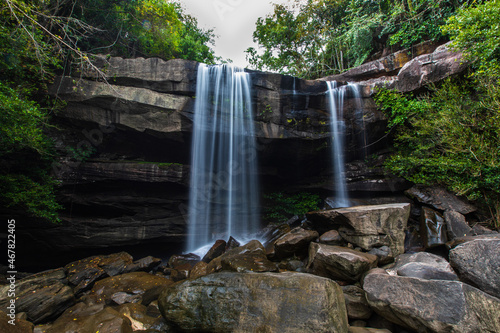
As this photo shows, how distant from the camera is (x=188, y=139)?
32.8 ft

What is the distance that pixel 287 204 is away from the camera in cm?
1195

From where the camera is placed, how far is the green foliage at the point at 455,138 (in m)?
6.21

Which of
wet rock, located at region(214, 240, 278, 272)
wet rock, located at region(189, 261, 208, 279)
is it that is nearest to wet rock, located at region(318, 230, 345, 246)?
wet rock, located at region(214, 240, 278, 272)

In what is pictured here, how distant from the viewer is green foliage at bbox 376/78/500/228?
20.4ft

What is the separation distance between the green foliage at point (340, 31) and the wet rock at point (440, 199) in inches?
314

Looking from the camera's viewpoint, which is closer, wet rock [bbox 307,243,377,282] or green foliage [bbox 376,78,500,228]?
wet rock [bbox 307,243,377,282]

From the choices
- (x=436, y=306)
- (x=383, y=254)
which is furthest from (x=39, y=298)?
(x=383, y=254)

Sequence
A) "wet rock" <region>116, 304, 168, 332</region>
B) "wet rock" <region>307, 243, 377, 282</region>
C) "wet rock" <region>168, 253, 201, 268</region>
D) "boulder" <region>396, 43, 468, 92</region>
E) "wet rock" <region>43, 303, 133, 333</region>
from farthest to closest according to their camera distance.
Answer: "wet rock" <region>168, 253, 201, 268</region> < "boulder" <region>396, 43, 468, 92</region> < "wet rock" <region>307, 243, 377, 282</region> < "wet rock" <region>116, 304, 168, 332</region> < "wet rock" <region>43, 303, 133, 333</region>

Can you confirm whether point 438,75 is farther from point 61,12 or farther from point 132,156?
point 61,12

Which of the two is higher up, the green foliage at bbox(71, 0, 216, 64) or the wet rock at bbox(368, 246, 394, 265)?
the green foliage at bbox(71, 0, 216, 64)

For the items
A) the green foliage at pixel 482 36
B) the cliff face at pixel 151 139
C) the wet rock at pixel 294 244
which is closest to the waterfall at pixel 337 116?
the cliff face at pixel 151 139

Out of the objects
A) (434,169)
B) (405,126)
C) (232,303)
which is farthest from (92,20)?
(434,169)

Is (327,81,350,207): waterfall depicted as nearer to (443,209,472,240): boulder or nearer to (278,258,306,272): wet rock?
(443,209,472,240): boulder

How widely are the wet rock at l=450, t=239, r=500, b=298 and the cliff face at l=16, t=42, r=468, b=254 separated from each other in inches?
222
